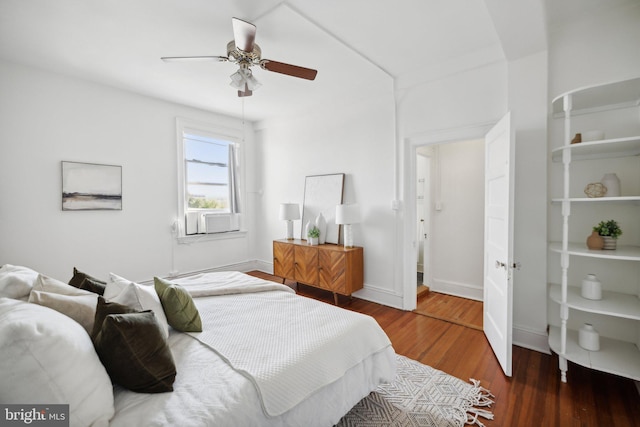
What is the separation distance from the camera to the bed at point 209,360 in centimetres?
97

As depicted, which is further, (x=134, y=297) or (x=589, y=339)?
(x=589, y=339)

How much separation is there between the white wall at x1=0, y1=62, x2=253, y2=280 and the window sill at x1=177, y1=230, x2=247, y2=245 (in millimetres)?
89

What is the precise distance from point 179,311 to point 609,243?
10.1 feet

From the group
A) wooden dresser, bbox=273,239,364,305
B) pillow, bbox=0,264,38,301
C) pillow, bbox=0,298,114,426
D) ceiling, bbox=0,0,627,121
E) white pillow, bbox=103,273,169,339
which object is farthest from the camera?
wooden dresser, bbox=273,239,364,305

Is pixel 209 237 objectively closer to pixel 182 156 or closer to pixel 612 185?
pixel 182 156

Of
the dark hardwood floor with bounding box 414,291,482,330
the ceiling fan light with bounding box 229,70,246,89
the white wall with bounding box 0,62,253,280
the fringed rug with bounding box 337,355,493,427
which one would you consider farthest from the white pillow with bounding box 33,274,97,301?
the dark hardwood floor with bounding box 414,291,482,330

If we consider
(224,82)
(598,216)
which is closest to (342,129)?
(224,82)

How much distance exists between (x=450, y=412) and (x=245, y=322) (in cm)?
146

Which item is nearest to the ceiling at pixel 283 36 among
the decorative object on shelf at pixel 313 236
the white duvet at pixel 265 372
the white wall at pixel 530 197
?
the white wall at pixel 530 197

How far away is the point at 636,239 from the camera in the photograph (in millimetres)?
2256

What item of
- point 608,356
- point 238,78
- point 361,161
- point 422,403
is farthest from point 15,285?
point 608,356

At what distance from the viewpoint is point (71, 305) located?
1.34 m

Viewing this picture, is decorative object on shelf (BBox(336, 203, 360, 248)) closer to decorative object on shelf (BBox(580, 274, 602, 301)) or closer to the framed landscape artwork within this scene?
decorative object on shelf (BBox(580, 274, 602, 301))

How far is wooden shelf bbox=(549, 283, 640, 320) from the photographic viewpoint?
76.7 inches
